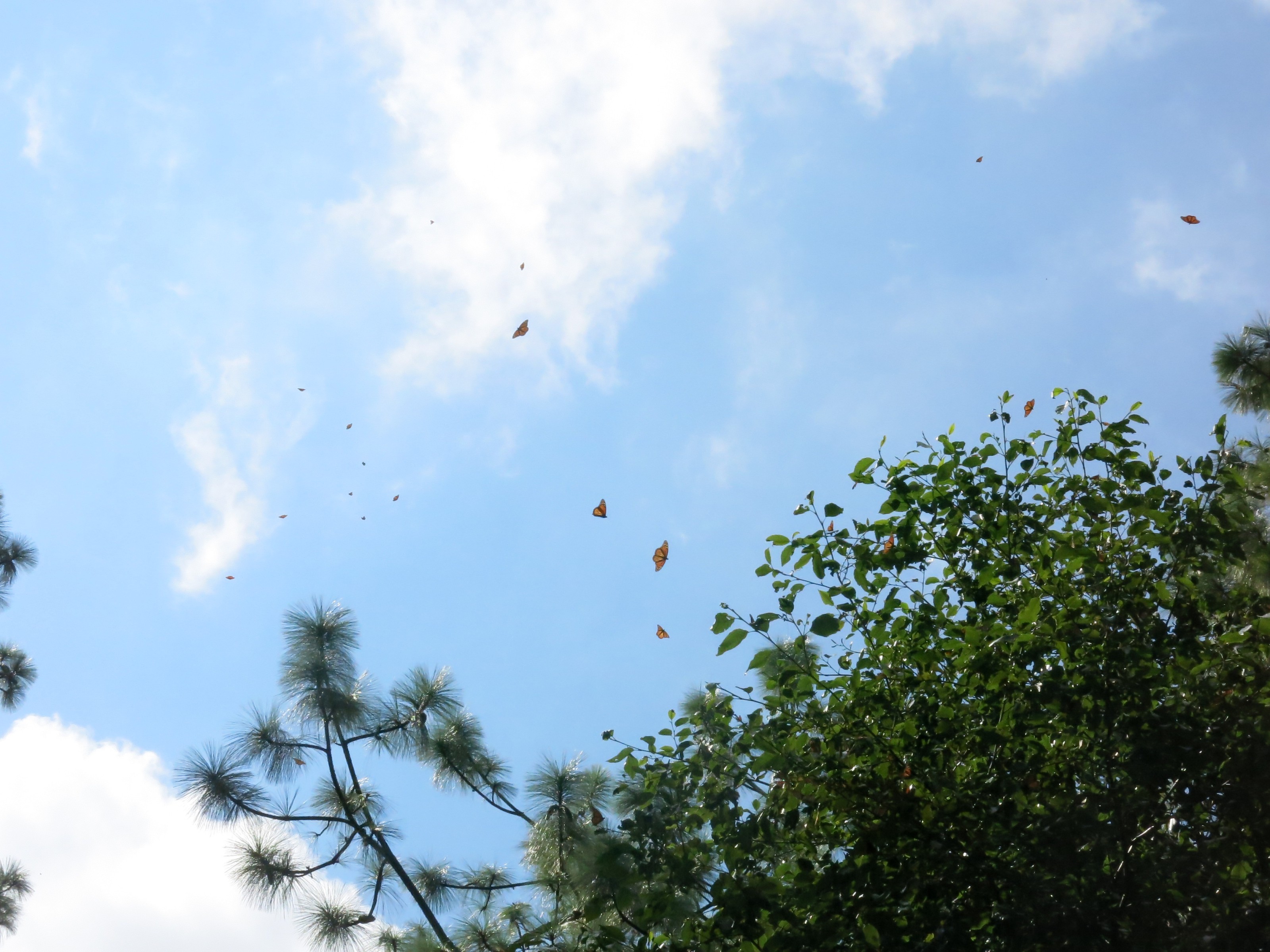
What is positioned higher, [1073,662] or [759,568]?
[759,568]

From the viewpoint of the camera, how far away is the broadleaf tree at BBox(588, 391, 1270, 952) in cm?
404

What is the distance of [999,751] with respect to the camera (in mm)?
4629

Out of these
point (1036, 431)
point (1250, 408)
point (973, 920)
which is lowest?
point (973, 920)

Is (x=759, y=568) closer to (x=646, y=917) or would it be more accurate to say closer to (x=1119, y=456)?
(x=646, y=917)

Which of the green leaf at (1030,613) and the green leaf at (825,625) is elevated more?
the green leaf at (825,625)

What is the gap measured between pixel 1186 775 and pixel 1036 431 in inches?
75.5

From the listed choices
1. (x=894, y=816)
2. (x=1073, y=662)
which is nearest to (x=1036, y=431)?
(x=1073, y=662)

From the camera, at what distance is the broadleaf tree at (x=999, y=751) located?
159 inches

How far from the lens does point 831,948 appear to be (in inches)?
158

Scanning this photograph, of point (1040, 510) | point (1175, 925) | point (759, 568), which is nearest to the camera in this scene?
point (1175, 925)

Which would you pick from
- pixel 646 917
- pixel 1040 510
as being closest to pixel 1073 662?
pixel 1040 510

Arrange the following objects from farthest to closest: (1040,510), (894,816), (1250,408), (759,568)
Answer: (1250,408)
(1040,510)
(759,568)
(894,816)

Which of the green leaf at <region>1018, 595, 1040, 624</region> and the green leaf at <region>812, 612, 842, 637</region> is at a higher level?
the green leaf at <region>812, 612, 842, 637</region>

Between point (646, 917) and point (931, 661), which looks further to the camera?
point (931, 661)
